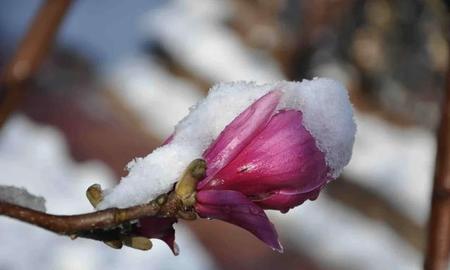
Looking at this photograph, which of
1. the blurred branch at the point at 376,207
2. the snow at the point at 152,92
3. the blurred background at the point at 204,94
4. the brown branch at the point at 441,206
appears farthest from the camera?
the snow at the point at 152,92

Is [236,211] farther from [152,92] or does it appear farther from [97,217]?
[152,92]

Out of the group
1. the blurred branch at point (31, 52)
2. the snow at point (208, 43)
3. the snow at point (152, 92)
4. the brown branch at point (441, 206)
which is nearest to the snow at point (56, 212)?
the snow at point (152, 92)

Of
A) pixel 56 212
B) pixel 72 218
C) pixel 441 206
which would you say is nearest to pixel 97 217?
pixel 72 218

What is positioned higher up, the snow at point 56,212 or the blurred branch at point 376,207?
the blurred branch at point 376,207

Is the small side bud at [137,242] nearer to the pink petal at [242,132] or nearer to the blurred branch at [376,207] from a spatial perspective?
the pink petal at [242,132]

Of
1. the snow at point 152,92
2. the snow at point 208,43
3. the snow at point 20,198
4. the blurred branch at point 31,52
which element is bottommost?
the snow at point 152,92

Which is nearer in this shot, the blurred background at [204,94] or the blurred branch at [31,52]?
the blurred branch at [31,52]
